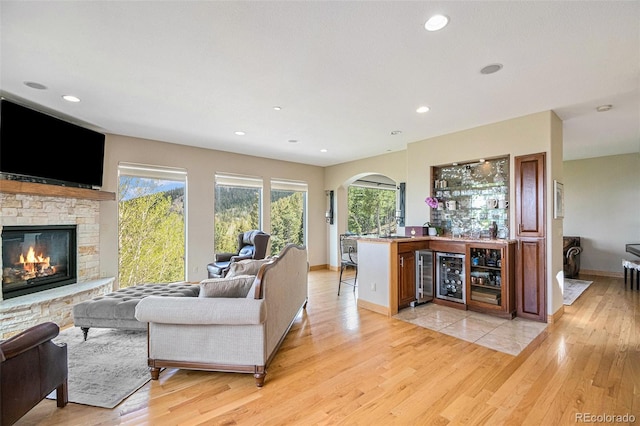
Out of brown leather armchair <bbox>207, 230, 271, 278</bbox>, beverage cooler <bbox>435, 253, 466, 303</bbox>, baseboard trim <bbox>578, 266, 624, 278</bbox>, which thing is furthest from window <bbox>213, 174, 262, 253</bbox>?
baseboard trim <bbox>578, 266, 624, 278</bbox>

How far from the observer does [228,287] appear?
2.49 m

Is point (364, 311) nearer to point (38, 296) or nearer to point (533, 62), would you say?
point (533, 62)

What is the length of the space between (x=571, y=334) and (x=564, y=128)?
3.06m

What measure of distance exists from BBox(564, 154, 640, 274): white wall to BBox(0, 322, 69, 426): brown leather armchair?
9.25 meters

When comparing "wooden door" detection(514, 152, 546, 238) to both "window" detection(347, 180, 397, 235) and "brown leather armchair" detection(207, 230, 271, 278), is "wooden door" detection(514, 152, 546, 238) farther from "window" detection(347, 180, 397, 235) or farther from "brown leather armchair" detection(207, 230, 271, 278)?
"window" detection(347, 180, 397, 235)

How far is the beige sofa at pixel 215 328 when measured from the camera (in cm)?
229

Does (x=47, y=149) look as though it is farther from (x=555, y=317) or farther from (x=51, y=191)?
(x=555, y=317)

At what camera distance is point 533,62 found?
8.43 feet

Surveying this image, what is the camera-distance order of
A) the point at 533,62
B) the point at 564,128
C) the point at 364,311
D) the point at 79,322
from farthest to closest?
the point at 564,128
the point at 364,311
the point at 79,322
the point at 533,62

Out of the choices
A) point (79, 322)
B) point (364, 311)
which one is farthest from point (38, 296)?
point (364, 311)

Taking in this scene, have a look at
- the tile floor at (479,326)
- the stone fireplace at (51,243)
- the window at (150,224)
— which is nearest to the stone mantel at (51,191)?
the stone fireplace at (51,243)

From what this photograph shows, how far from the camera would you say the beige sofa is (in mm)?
2293

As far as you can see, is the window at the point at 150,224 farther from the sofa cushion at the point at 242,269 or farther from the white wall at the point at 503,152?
the white wall at the point at 503,152

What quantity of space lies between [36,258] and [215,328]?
3.30 meters
